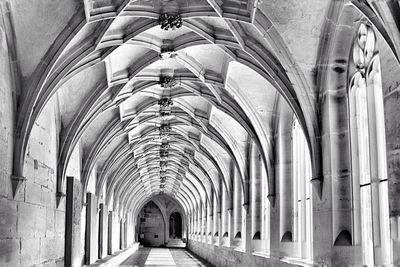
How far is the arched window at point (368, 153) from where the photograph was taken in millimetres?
7340

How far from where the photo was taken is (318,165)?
352 inches

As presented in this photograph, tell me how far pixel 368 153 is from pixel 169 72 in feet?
22.2

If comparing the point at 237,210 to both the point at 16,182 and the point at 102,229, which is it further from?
the point at 16,182

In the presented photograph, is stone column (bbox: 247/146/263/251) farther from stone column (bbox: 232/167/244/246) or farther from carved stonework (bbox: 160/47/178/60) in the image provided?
carved stonework (bbox: 160/47/178/60)

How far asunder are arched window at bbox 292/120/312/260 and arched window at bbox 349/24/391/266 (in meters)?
2.35

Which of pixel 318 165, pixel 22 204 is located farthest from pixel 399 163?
pixel 22 204

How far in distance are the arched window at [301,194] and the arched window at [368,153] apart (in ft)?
7.71

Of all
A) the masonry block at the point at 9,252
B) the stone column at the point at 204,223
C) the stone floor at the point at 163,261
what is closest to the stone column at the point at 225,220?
the stone floor at the point at 163,261

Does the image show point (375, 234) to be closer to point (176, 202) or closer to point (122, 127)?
point (122, 127)

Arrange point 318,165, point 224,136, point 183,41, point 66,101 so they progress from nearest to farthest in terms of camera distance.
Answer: point 318,165 < point 183,41 < point 66,101 < point 224,136

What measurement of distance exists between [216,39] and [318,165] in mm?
3215

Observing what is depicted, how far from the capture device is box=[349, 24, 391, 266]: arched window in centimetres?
734

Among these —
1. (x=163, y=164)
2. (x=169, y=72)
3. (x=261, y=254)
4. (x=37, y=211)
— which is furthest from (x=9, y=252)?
(x=163, y=164)

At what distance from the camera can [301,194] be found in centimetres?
1133
